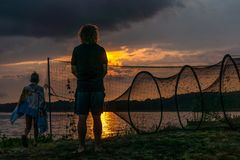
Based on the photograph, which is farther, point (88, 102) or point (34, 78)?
point (34, 78)

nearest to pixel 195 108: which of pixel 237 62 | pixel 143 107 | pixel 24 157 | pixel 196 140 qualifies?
pixel 143 107

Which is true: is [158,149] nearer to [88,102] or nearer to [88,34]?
[88,102]

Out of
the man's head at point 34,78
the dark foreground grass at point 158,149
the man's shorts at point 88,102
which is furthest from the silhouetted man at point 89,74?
the man's head at point 34,78

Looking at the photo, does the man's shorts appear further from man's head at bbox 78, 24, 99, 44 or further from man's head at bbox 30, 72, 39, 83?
man's head at bbox 30, 72, 39, 83

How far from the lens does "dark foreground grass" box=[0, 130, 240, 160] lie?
8.91 meters

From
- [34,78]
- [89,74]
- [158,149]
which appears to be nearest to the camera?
[89,74]

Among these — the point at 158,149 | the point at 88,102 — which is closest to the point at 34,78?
the point at 88,102

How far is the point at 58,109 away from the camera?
15.4m

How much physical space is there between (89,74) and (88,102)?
20.4 inches

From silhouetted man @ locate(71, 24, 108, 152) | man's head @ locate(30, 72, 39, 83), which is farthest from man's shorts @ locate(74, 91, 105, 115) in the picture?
man's head @ locate(30, 72, 39, 83)

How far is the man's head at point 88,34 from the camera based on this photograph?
9.03 meters

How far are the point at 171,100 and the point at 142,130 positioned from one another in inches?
59.7

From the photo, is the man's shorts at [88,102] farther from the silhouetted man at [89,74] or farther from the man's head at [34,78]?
the man's head at [34,78]

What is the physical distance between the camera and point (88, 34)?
356 inches
